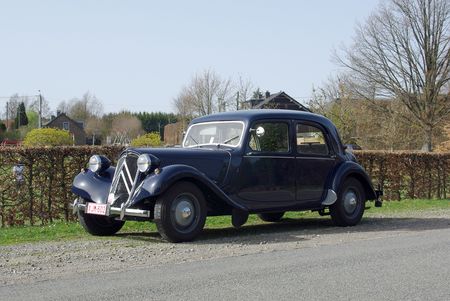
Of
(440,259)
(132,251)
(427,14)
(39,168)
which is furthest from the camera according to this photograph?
(427,14)

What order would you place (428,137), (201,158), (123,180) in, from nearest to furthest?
(123,180) < (201,158) < (428,137)

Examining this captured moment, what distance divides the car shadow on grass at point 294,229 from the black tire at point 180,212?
0.30 metres

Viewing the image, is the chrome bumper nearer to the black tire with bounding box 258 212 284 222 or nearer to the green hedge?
the green hedge

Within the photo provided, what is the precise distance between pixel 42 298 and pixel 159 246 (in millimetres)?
3302

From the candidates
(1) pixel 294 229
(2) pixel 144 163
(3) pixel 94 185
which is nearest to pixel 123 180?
(2) pixel 144 163

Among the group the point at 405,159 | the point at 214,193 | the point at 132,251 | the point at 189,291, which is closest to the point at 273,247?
the point at 214,193

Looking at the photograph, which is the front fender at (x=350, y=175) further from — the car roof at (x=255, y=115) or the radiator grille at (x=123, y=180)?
the radiator grille at (x=123, y=180)

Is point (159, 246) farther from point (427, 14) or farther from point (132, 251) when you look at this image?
point (427, 14)

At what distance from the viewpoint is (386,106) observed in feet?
123

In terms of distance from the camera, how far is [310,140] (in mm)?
11680

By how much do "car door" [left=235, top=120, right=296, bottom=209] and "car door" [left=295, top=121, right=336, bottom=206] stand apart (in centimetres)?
19

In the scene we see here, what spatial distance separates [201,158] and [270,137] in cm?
155

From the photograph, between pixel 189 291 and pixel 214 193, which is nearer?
pixel 189 291

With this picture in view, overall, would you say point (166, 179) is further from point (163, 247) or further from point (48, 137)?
point (48, 137)
